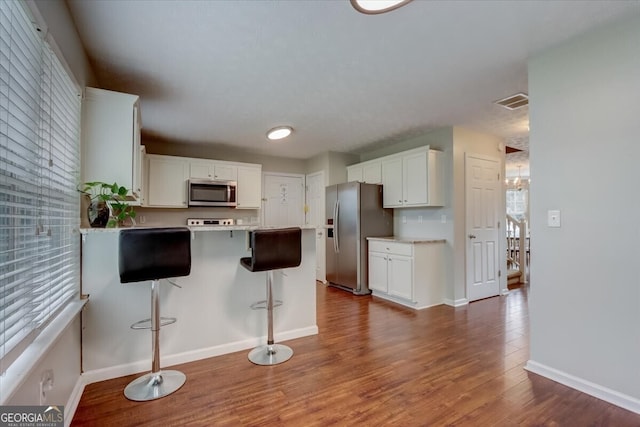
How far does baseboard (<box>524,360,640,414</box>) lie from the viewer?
1769mm

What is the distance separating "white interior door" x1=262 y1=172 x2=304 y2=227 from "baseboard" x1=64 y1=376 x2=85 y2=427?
3806mm

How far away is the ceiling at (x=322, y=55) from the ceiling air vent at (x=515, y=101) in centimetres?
10

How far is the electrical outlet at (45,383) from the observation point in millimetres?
1354

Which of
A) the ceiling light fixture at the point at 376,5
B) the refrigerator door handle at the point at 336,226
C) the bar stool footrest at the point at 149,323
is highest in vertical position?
the ceiling light fixture at the point at 376,5

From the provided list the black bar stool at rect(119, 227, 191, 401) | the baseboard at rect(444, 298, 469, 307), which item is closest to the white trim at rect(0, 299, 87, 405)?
the black bar stool at rect(119, 227, 191, 401)

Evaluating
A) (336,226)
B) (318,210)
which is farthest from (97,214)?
(318,210)

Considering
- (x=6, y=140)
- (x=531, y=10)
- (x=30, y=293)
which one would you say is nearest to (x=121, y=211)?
(x=30, y=293)

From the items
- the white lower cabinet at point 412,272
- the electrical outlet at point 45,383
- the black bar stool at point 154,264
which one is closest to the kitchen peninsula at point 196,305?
the black bar stool at point 154,264

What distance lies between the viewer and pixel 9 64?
1.11m

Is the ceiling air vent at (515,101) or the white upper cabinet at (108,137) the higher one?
the ceiling air vent at (515,101)

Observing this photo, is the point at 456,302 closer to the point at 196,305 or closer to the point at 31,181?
the point at 196,305

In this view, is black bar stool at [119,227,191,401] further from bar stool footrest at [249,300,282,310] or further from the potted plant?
bar stool footrest at [249,300,282,310]

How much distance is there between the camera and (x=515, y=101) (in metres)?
3.04

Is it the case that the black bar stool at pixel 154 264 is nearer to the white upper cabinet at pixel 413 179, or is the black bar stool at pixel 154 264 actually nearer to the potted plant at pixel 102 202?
the potted plant at pixel 102 202
